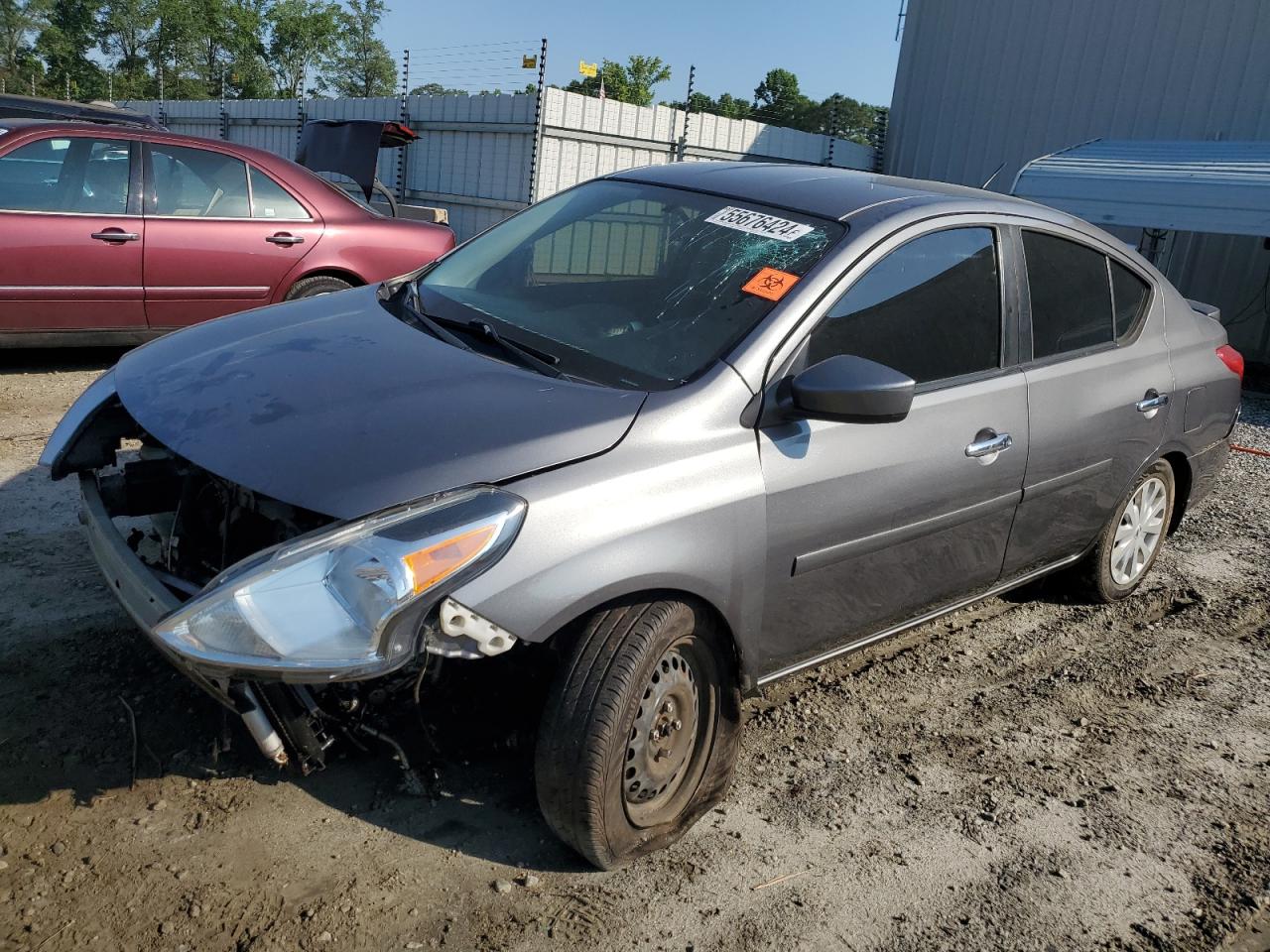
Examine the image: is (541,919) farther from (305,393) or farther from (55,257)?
(55,257)

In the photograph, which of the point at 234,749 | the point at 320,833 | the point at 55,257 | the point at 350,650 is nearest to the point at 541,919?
the point at 320,833

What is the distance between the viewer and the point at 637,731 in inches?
98.5

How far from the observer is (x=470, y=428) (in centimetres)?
243

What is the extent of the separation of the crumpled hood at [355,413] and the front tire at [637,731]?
0.46m

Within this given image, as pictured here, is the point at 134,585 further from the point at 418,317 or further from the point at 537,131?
the point at 537,131

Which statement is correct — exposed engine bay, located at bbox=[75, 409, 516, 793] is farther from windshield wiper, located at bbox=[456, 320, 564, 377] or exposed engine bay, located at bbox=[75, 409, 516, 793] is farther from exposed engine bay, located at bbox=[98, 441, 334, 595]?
windshield wiper, located at bbox=[456, 320, 564, 377]

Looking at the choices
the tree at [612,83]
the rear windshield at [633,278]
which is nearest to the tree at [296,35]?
the tree at [612,83]

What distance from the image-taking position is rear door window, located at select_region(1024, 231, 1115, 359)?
11.8 feet

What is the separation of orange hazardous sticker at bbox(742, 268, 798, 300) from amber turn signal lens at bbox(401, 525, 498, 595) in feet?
3.72

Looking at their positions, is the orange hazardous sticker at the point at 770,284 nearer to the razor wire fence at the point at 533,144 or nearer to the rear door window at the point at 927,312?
the rear door window at the point at 927,312

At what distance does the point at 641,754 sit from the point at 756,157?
14.8 m

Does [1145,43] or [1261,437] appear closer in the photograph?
[1261,437]

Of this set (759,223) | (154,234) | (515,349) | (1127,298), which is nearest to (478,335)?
(515,349)

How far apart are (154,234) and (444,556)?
16.6 ft
